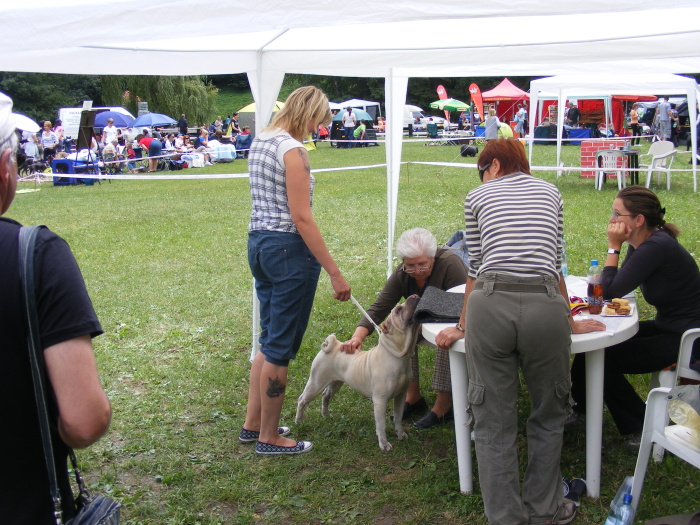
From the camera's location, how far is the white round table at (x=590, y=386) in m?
2.96

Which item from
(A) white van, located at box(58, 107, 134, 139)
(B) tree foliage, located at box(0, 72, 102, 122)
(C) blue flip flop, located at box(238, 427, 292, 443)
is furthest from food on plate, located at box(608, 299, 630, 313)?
(B) tree foliage, located at box(0, 72, 102, 122)

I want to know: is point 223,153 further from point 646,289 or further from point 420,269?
point 646,289

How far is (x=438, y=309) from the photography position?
10.8ft

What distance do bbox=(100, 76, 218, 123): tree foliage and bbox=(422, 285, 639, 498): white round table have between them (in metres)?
35.7

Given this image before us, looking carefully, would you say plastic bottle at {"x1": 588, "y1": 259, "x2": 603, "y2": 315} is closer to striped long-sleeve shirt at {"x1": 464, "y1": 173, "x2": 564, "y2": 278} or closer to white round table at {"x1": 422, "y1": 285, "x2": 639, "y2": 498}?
white round table at {"x1": 422, "y1": 285, "x2": 639, "y2": 498}

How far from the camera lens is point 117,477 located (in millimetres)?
3586

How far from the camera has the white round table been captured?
2.96 m

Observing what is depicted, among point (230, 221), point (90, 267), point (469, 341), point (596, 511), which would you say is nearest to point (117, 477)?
point (469, 341)

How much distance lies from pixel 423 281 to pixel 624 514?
5.54 feet

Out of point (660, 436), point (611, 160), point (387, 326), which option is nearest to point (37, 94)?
point (611, 160)

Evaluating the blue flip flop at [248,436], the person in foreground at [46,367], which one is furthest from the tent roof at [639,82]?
the person in foreground at [46,367]

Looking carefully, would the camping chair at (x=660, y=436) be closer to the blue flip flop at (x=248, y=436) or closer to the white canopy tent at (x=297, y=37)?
the white canopy tent at (x=297, y=37)

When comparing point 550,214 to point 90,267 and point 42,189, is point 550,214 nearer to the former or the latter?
point 90,267

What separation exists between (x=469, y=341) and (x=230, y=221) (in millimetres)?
9554
